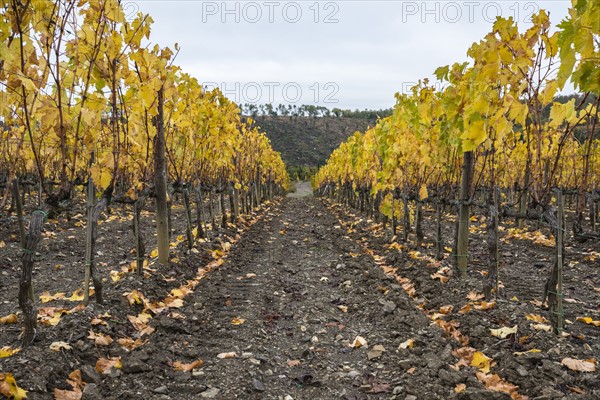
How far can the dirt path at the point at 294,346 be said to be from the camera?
339cm

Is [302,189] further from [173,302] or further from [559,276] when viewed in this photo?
[559,276]

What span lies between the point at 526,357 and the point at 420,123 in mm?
5387

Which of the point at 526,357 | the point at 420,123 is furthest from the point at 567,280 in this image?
the point at 526,357

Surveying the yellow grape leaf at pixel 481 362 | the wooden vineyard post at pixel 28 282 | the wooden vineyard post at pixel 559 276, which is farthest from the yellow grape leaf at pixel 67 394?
the wooden vineyard post at pixel 559 276

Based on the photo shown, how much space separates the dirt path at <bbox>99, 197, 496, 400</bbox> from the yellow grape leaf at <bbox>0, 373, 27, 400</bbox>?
648 mm

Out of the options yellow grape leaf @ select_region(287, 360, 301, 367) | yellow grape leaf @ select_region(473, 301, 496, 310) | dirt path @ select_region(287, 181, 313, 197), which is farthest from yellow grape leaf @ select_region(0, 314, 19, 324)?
dirt path @ select_region(287, 181, 313, 197)

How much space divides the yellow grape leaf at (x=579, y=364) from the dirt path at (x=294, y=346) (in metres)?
0.76

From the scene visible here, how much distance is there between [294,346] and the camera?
439 cm

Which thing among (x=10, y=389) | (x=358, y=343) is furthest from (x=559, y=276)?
(x=10, y=389)

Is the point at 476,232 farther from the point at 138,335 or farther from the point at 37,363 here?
the point at 37,363

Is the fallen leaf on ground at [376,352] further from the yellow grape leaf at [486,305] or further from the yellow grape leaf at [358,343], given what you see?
the yellow grape leaf at [486,305]

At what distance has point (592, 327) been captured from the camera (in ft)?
16.0

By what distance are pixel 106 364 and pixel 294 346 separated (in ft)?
5.76

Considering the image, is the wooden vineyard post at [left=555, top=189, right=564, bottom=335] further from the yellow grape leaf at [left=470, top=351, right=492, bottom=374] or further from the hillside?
the hillside
